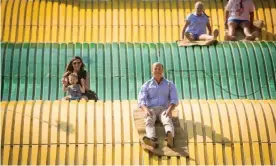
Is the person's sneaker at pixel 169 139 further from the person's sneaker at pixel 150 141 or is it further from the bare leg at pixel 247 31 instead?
the bare leg at pixel 247 31

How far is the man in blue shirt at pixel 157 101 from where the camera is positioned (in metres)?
9.73

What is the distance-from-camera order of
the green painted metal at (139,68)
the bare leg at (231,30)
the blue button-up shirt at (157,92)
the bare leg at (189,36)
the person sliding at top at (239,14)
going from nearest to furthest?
the blue button-up shirt at (157,92) < the green painted metal at (139,68) < the bare leg at (189,36) < the bare leg at (231,30) < the person sliding at top at (239,14)

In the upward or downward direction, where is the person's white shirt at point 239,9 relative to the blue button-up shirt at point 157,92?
upward

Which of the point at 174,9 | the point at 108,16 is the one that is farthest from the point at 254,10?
the point at 108,16

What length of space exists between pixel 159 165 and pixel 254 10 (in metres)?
7.79

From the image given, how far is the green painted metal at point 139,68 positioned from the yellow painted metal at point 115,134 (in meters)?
2.17

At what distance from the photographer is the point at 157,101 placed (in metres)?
10.1

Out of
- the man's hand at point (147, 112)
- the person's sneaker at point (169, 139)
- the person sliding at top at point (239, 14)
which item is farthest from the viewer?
the person sliding at top at point (239, 14)

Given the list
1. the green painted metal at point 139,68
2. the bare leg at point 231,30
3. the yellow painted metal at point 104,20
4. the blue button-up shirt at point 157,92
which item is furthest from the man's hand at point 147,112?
the yellow painted metal at point 104,20

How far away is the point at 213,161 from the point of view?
31.9 feet

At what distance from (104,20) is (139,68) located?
3039 mm

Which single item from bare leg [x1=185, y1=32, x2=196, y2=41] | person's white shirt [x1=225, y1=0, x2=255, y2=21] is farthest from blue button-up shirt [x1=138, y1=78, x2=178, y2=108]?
person's white shirt [x1=225, y1=0, x2=255, y2=21]

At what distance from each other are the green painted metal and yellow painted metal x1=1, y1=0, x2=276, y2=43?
1.48 meters

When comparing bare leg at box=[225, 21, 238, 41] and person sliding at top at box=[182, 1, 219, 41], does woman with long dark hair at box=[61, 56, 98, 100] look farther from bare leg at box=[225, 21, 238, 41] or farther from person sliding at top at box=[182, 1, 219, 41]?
bare leg at box=[225, 21, 238, 41]
